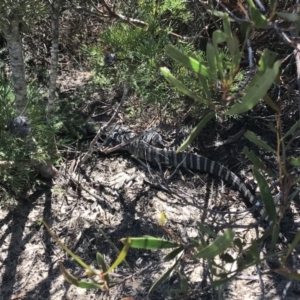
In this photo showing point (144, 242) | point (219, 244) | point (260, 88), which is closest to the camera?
point (260, 88)

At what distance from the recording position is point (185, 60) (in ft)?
3.29

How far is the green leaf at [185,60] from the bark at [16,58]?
1344mm

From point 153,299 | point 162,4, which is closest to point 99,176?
point 153,299

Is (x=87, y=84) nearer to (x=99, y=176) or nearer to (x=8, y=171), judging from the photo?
(x=99, y=176)

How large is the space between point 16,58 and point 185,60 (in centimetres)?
155

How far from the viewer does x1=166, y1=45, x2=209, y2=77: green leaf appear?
0.97 m

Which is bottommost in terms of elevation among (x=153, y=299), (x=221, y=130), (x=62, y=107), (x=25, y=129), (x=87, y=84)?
(x=153, y=299)

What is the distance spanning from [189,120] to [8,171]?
1.32 meters

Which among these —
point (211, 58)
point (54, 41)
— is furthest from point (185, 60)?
Answer: point (54, 41)

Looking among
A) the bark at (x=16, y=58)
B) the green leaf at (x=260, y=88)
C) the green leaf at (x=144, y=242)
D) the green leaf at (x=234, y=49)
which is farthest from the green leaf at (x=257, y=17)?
the bark at (x=16, y=58)

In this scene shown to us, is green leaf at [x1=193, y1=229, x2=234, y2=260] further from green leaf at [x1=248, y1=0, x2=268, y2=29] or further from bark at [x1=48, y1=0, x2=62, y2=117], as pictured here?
bark at [x1=48, y1=0, x2=62, y2=117]

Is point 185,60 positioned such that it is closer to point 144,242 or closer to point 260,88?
point 260,88

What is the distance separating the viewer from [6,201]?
9.16ft

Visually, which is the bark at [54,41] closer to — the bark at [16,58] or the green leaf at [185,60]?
the bark at [16,58]
